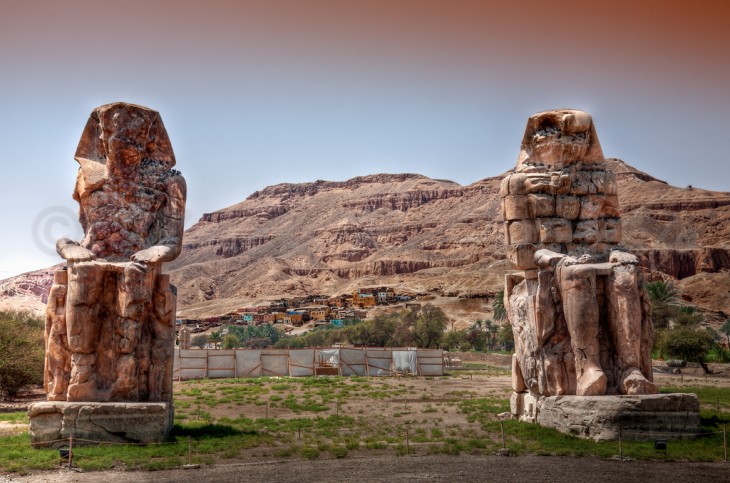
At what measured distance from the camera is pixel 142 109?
13.3m

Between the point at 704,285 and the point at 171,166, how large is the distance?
83.2m

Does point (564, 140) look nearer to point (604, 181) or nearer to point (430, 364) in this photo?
point (604, 181)

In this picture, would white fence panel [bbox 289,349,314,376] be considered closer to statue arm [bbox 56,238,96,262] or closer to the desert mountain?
statue arm [bbox 56,238,96,262]

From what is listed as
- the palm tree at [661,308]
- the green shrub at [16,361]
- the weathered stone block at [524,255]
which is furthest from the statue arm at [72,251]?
the palm tree at [661,308]

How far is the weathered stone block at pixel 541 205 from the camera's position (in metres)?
14.2

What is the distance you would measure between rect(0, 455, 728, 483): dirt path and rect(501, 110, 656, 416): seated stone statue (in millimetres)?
2465

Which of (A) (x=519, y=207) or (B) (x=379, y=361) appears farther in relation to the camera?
(B) (x=379, y=361)

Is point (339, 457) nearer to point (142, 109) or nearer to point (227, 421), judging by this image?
point (227, 421)

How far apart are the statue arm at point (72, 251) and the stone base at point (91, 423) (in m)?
2.29

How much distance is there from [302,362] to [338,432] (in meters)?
17.6

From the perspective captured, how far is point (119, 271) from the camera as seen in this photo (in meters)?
12.1

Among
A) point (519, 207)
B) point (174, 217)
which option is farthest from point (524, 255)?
point (174, 217)

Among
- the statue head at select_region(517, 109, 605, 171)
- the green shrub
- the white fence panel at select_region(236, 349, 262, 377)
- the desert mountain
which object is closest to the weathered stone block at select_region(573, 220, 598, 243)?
the statue head at select_region(517, 109, 605, 171)

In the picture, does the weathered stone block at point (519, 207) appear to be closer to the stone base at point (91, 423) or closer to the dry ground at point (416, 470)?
the dry ground at point (416, 470)
